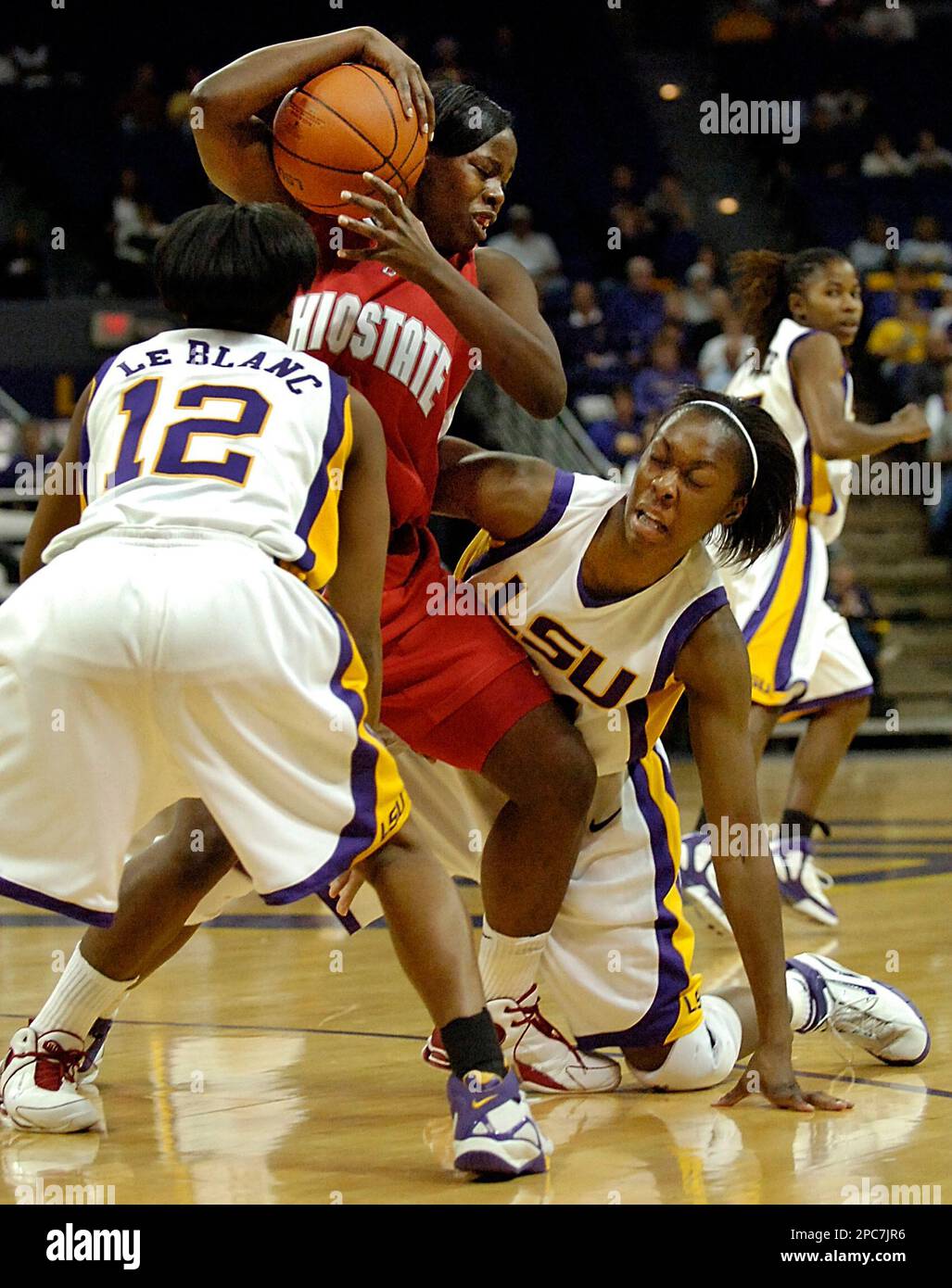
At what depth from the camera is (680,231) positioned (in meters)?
14.6

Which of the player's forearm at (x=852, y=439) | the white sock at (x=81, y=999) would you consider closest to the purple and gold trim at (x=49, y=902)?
the white sock at (x=81, y=999)

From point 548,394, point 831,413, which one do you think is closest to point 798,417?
point 831,413

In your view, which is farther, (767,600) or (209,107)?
(767,600)

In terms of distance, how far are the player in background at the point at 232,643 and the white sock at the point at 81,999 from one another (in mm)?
431

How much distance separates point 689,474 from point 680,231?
11.6 metres

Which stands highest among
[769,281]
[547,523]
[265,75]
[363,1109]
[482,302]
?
[265,75]

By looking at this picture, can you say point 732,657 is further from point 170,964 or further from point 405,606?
point 170,964

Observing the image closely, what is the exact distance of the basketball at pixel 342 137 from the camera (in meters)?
3.46

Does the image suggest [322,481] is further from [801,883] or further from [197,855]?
[801,883]

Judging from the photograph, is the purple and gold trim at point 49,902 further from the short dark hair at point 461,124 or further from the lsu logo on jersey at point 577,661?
the short dark hair at point 461,124

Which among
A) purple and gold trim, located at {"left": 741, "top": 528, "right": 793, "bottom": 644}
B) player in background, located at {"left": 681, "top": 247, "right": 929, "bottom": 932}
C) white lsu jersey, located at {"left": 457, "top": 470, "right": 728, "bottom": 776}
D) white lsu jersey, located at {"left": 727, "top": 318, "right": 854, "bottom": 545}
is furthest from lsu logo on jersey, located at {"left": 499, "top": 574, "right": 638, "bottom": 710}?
white lsu jersey, located at {"left": 727, "top": 318, "right": 854, "bottom": 545}

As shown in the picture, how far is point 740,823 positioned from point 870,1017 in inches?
21.9

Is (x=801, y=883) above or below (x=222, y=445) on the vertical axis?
below

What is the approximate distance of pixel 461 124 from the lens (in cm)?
376
